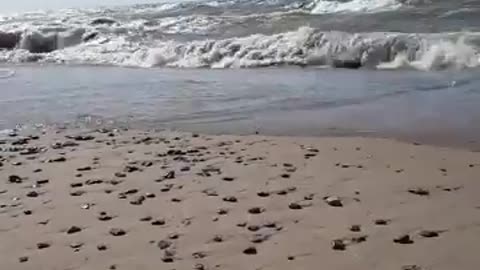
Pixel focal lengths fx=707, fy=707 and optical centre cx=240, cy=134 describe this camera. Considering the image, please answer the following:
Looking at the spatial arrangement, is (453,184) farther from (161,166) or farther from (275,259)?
(161,166)

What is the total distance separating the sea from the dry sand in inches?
56.1

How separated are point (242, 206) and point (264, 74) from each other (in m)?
8.56

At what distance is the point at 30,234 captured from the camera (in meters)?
→ 4.10

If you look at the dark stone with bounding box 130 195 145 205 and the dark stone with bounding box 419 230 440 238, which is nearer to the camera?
the dark stone with bounding box 419 230 440 238

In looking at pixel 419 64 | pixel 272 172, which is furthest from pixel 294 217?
pixel 419 64

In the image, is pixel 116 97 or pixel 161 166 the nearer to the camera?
pixel 161 166

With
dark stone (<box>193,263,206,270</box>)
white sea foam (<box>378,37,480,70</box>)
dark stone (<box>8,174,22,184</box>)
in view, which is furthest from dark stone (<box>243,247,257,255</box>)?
white sea foam (<box>378,37,480,70</box>)

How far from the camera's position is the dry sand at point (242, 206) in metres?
3.62

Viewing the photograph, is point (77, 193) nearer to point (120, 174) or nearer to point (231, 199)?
point (120, 174)

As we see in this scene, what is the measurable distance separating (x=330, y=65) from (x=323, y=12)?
11286mm

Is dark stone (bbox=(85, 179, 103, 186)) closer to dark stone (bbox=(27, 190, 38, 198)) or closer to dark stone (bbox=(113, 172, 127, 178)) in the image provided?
dark stone (bbox=(113, 172, 127, 178))

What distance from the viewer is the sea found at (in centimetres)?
815

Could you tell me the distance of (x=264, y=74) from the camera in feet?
42.3

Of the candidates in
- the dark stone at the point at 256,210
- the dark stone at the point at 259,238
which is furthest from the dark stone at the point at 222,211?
the dark stone at the point at 259,238
